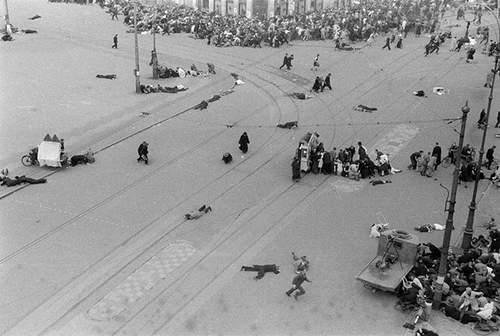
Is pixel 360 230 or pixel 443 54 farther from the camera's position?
pixel 443 54

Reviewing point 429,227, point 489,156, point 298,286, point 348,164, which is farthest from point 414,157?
point 298,286

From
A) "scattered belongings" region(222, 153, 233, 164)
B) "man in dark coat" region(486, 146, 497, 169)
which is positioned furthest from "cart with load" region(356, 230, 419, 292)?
"man in dark coat" region(486, 146, 497, 169)

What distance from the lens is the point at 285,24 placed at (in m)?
57.4

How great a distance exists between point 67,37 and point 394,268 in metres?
45.9

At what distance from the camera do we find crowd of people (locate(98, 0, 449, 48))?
176 feet

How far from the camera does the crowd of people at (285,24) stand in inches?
2114

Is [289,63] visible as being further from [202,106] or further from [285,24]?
[285,24]

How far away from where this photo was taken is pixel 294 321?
15320 mm

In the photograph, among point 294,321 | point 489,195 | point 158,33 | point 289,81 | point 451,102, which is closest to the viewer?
point 294,321

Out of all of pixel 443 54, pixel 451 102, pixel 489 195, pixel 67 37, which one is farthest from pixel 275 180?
pixel 67 37

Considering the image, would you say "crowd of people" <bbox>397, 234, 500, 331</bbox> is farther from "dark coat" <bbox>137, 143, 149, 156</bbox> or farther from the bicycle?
the bicycle

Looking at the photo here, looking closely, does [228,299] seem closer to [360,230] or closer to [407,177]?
[360,230]

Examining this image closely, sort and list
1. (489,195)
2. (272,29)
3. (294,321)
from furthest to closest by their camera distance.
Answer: (272,29), (489,195), (294,321)

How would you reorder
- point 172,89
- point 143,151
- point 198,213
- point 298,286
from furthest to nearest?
point 172,89 < point 143,151 < point 198,213 < point 298,286
